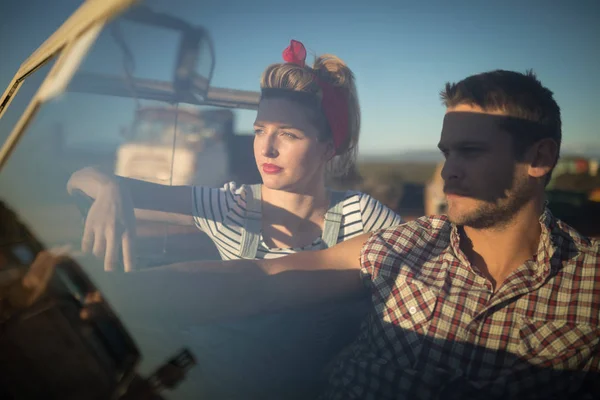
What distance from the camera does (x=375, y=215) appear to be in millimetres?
1568

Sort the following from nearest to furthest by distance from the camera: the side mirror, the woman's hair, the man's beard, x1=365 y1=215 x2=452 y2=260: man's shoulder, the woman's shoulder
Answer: the side mirror
the woman's hair
the man's beard
the woman's shoulder
x1=365 y1=215 x2=452 y2=260: man's shoulder

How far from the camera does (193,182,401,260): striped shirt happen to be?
1370mm

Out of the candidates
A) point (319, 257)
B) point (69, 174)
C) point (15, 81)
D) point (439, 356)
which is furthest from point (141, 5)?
point (439, 356)

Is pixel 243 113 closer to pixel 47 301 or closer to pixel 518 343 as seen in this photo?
pixel 47 301

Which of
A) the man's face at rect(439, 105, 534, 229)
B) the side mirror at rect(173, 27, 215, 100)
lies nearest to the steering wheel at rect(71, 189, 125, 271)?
the side mirror at rect(173, 27, 215, 100)

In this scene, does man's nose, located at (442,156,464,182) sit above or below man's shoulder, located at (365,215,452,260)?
above

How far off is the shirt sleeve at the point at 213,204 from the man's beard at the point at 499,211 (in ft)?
2.20

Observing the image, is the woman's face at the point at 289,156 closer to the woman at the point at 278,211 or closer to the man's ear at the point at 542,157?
the woman at the point at 278,211

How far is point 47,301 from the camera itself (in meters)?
1.18

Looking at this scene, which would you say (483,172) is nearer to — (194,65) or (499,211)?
(499,211)

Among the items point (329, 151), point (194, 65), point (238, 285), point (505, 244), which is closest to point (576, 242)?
point (505, 244)

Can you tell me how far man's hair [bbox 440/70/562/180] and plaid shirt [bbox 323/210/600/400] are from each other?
325 mm

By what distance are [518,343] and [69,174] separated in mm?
1291

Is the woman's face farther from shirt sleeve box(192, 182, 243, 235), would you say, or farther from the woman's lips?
shirt sleeve box(192, 182, 243, 235)
